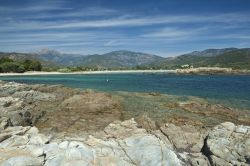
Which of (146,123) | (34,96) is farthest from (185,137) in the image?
(34,96)

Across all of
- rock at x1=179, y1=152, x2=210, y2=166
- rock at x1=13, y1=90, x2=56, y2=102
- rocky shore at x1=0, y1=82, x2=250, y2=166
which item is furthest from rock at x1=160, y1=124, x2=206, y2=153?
rock at x1=13, y1=90, x2=56, y2=102

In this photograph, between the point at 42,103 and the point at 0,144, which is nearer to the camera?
the point at 0,144

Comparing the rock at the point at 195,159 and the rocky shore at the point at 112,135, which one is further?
the rock at the point at 195,159

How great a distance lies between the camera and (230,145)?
24.8 m

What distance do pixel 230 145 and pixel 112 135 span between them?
30.7ft

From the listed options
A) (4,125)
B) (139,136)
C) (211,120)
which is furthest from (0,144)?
(211,120)

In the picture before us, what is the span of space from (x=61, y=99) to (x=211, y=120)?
2020 centimetres

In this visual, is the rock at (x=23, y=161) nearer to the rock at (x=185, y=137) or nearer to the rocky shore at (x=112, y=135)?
the rocky shore at (x=112, y=135)

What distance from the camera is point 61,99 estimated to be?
4509cm

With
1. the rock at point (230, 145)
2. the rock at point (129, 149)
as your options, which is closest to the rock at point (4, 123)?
the rock at point (129, 149)

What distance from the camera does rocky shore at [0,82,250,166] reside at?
69.2 feet

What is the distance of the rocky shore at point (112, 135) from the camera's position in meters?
21.1

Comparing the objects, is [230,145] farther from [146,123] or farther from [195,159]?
[146,123]

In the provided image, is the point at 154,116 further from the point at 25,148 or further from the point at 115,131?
the point at 25,148
